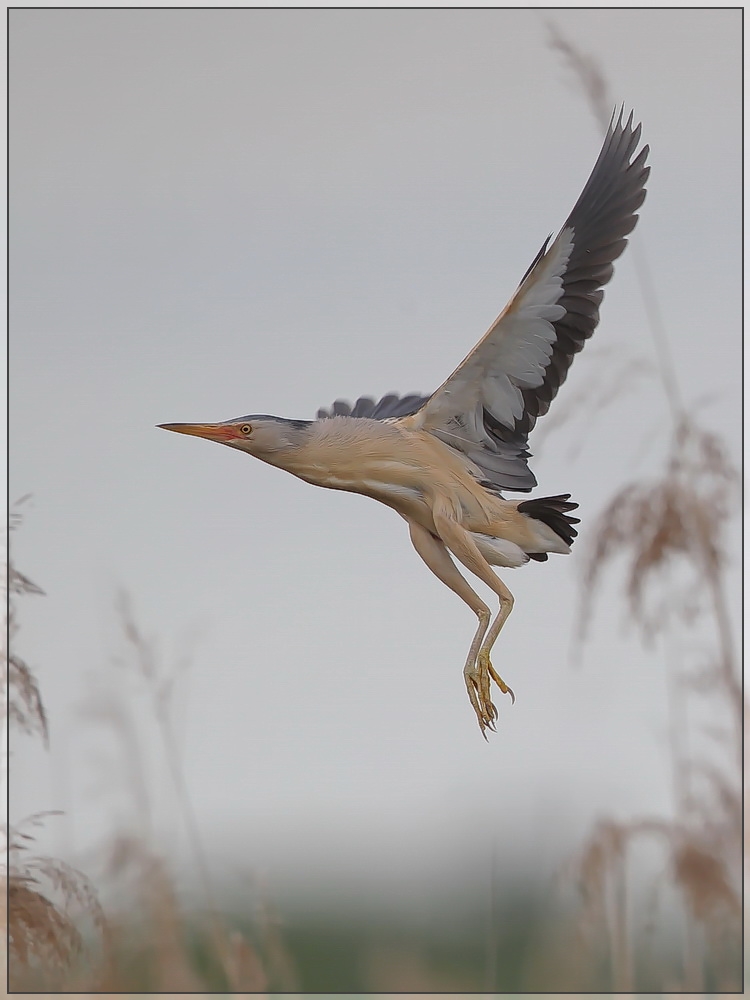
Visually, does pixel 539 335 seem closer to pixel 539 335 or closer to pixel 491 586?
A: pixel 539 335

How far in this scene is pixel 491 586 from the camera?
1.49 m

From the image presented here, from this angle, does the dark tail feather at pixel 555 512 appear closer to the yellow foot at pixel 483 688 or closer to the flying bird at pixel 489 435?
the flying bird at pixel 489 435

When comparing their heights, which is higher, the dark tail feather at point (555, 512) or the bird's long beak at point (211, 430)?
the bird's long beak at point (211, 430)

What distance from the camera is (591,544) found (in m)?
1.64

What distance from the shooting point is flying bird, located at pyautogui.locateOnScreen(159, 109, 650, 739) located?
149 centimetres

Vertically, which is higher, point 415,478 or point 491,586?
point 415,478

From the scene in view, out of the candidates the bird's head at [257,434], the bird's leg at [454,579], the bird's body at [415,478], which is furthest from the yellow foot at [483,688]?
the bird's head at [257,434]

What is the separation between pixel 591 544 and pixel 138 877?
722 millimetres

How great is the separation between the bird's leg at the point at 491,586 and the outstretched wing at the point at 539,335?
0.11 m

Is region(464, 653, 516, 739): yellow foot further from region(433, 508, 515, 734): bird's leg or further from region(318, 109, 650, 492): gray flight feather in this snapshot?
region(318, 109, 650, 492): gray flight feather

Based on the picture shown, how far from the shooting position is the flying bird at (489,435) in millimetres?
1485

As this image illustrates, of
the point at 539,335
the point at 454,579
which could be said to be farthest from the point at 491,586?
the point at 539,335

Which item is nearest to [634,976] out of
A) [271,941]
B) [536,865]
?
[536,865]

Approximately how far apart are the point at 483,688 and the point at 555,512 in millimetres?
230
